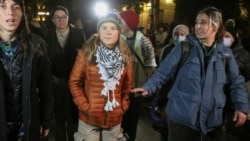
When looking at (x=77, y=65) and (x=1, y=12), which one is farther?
(x=77, y=65)

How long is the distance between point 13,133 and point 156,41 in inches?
534

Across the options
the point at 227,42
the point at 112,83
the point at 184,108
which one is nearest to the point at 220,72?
the point at 184,108

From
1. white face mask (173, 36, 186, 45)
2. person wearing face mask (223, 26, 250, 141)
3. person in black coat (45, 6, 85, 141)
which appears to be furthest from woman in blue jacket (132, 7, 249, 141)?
person wearing face mask (223, 26, 250, 141)

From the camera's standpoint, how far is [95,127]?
4.13 meters

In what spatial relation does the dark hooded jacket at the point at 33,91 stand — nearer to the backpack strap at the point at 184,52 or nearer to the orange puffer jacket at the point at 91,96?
the orange puffer jacket at the point at 91,96

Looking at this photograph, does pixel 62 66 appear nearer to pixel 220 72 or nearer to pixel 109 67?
pixel 109 67

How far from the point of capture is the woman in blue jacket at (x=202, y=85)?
145 inches

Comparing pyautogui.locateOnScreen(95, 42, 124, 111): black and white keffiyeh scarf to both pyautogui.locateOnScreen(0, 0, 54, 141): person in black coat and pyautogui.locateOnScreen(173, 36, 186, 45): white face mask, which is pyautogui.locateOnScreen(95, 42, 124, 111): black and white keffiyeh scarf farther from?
pyautogui.locateOnScreen(173, 36, 186, 45): white face mask

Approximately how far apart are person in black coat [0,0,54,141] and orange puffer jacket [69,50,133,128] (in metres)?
1.03

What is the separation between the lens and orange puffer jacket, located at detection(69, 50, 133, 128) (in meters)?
4.05

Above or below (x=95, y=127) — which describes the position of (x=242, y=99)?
above

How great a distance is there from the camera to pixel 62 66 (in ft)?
18.0

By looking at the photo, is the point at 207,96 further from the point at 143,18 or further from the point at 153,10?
the point at 143,18

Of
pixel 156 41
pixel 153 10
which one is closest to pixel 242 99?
pixel 156 41
